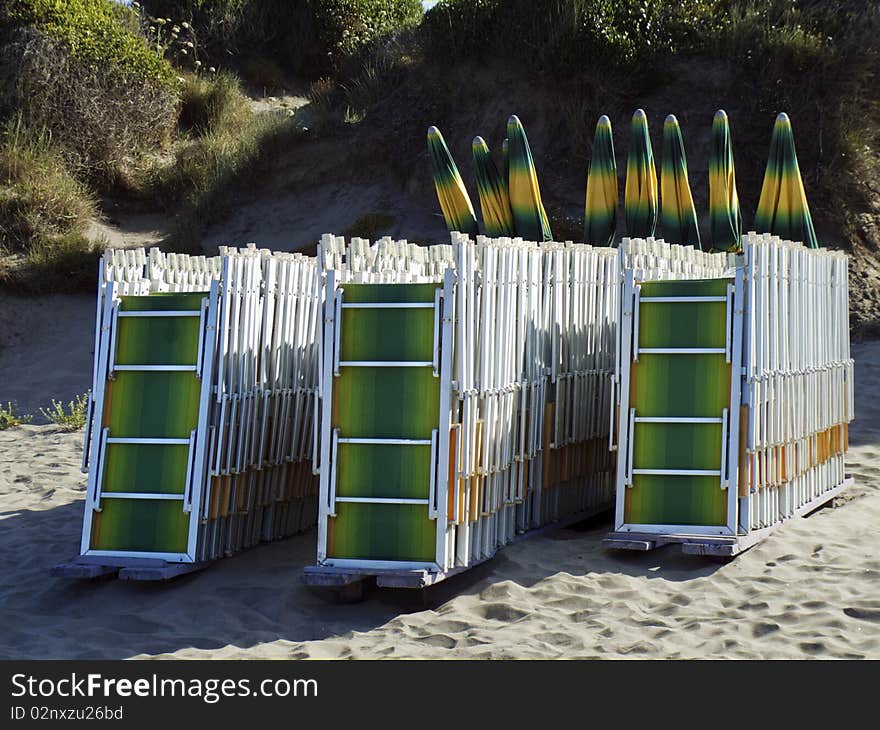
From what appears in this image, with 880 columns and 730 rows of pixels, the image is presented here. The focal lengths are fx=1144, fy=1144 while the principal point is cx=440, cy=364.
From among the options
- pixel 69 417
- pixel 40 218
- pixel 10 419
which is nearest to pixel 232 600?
pixel 69 417

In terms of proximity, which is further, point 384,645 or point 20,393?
point 20,393

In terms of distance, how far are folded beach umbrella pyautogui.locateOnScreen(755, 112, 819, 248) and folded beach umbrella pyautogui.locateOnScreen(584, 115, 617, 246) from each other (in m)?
1.23

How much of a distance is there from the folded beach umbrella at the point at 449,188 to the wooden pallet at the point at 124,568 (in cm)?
431

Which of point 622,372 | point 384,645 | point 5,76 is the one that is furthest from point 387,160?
point 384,645

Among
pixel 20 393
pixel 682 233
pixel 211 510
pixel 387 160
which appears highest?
pixel 387 160

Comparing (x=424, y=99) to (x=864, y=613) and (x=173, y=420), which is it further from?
(x=864, y=613)

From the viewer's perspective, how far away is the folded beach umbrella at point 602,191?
9.68 metres

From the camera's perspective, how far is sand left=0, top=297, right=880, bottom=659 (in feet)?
18.2

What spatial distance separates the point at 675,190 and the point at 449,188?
6.35ft

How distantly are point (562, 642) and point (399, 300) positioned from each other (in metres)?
2.06

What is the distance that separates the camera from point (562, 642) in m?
5.56

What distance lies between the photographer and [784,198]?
9.48 metres
